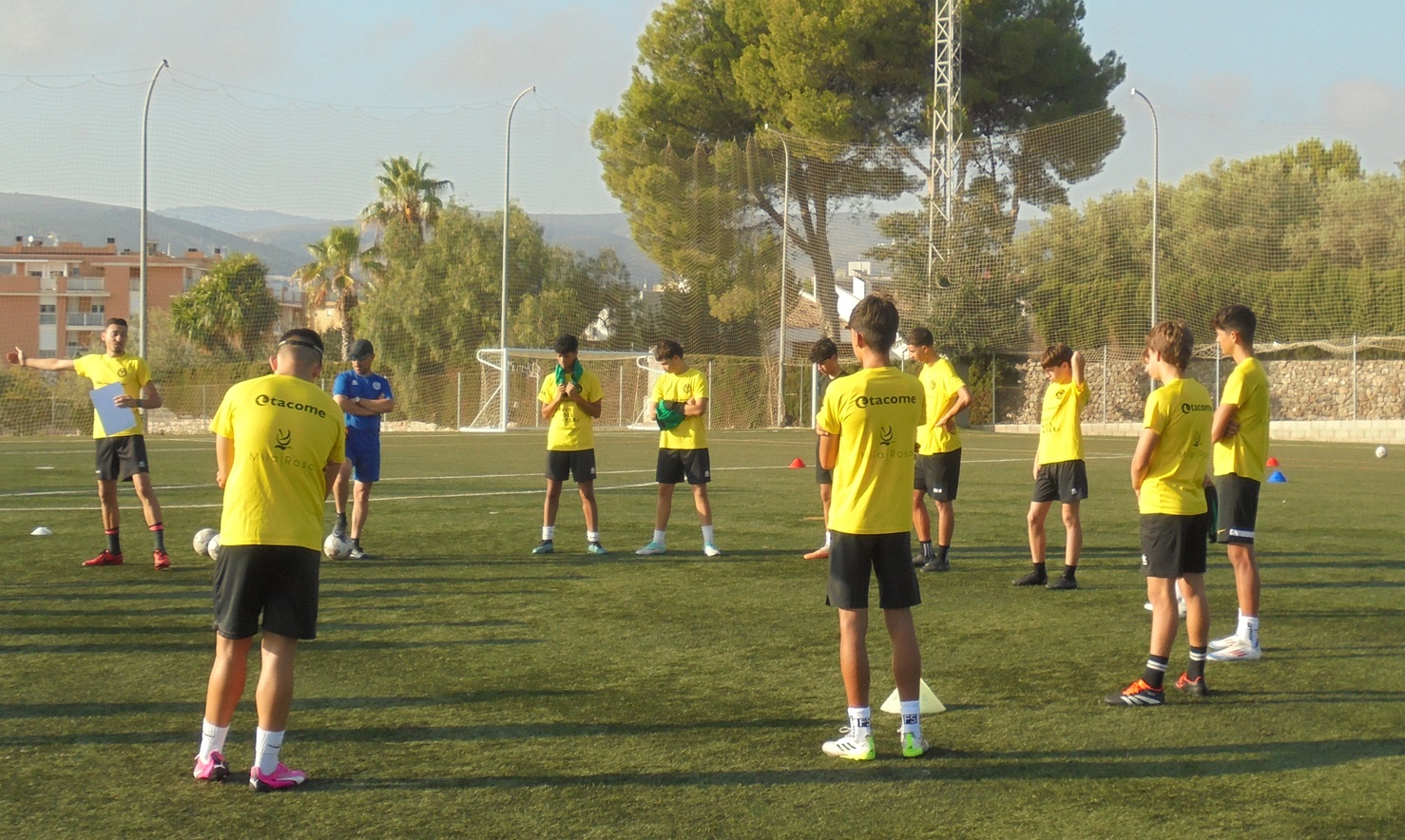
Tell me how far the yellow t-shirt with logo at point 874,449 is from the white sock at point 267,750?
2302 millimetres

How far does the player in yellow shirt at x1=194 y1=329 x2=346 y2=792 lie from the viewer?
4832 millimetres

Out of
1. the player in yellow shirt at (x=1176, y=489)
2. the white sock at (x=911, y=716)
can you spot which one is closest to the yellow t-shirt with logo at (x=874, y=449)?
the white sock at (x=911, y=716)

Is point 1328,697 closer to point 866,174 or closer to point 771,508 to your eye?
point 771,508

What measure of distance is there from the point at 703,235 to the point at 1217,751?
38.8 metres

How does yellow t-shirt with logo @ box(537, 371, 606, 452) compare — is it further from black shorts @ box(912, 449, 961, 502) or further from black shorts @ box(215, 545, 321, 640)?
black shorts @ box(215, 545, 321, 640)

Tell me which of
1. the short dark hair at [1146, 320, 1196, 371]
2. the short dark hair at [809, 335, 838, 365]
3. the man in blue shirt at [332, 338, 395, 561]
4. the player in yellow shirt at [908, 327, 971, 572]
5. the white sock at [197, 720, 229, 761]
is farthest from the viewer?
the man in blue shirt at [332, 338, 395, 561]

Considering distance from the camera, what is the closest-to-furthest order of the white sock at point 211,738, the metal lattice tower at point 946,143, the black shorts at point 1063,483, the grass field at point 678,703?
the grass field at point 678,703 → the white sock at point 211,738 → the black shorts at point 1063,483 → the metal lattice tower at point 946,143

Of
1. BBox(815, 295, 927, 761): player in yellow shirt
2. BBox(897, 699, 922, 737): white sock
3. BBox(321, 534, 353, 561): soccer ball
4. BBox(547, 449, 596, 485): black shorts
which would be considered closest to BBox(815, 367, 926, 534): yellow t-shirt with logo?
BBox(815, 295, 927, 761): player in yellow shirt

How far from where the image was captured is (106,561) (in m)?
10.2

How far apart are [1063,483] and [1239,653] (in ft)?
8.47

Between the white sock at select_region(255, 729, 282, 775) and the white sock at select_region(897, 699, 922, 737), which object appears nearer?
the white sock at select_region(255, 729, 282, 775)

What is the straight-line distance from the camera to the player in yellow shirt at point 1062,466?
371 inches

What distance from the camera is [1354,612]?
27.9ft

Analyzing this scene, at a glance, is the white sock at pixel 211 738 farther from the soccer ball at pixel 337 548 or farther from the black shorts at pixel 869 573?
the soccer ball at pixel 337 548
